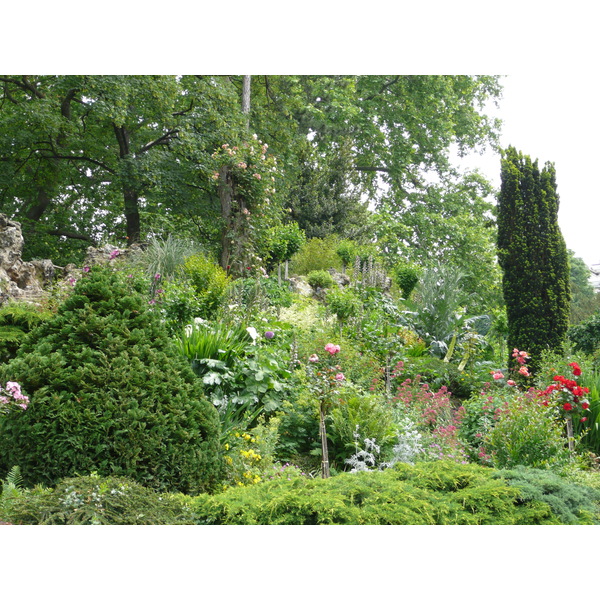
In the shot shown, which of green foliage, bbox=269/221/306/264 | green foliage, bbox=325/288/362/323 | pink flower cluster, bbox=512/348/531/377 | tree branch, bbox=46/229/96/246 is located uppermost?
tree branch, bbox=46/229/96/246

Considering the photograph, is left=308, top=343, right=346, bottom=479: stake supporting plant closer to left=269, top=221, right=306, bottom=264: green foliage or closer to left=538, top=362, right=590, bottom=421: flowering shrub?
left=538, top=362, right=590, bottom=421: flowering shrub

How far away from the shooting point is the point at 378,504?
284 centimetres

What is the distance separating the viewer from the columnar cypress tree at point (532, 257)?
268 inches

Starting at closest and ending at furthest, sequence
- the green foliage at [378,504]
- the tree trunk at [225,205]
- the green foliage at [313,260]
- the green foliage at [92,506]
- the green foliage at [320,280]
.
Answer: the green foliage at [92,506] → the green foliage at [378,504] → the tree trunk at [225,205] → the green foliage at [320,280] → the green foliage at [313,260]

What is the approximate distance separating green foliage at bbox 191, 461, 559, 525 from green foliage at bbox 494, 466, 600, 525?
56mm

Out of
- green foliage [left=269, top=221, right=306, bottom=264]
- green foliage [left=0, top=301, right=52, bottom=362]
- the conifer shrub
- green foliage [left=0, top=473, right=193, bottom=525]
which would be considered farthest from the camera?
green foliage [left=269, top=221, right=306, bottom=264]

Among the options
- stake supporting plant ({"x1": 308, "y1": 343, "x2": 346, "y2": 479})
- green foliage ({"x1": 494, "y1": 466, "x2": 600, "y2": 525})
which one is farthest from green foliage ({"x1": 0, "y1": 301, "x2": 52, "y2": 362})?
green foliage ({"x1": 494, "y1": 466, "x2": 600, "y2": 525})

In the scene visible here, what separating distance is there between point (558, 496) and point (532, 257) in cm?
458

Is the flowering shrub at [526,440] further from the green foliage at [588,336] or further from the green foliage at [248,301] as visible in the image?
the green foliage at [588,336]

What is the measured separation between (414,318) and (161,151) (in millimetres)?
6674

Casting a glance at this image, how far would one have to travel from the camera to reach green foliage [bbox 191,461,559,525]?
8.96ft

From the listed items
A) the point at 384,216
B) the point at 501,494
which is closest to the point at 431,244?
the point at 384,216

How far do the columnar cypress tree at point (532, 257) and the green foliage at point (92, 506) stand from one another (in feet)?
17.9

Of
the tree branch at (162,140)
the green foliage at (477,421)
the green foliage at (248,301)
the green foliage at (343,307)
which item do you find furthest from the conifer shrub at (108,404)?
the tree branch at (162,140)
